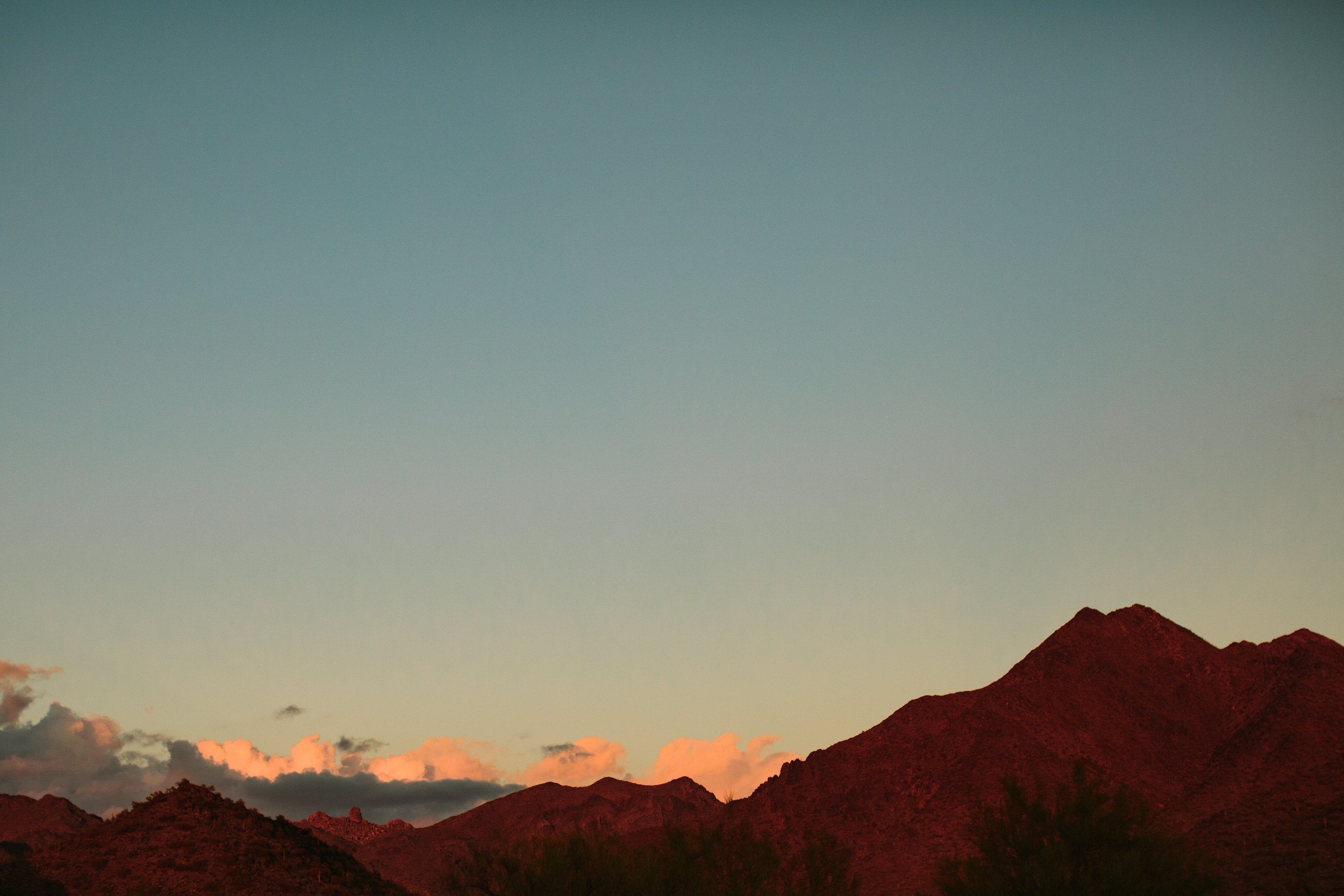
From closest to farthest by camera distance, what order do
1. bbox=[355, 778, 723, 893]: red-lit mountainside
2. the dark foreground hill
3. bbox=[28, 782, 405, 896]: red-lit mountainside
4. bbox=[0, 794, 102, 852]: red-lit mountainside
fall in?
1. bbox=[28, 782, 405, 896]: red-lit mountainside
2. the dark foreground hill
3. bbox=[0, 794, 102, 852]: red-lit mountainside
4. bbox=[355, 778, 723, 893]: red-lit mountainside

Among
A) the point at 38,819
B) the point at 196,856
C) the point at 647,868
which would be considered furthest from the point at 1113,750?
the point at 38,819

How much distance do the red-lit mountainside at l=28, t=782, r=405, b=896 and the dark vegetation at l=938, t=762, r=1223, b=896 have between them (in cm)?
2943

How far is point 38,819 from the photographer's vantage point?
174 m

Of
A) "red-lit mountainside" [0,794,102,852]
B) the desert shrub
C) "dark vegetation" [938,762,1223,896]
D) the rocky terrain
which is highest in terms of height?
"red-lit mountainside" [0,794,102,852]

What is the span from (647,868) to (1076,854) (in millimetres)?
17294

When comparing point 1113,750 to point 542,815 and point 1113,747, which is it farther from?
point 542,815

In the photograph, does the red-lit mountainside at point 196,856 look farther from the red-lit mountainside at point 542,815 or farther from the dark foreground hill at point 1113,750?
the red-lit mountainside at point 542,815

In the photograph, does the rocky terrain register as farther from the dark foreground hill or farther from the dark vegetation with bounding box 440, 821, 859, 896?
the dark vegetation with bounding box 440, 821, 859, 896

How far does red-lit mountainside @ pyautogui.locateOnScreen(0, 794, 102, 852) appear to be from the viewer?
167375 millimetres

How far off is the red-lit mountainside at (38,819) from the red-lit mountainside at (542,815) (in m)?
45.7

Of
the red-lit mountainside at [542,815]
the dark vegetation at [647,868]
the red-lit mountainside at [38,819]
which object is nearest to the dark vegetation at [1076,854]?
the dark vegetation at [647,868]

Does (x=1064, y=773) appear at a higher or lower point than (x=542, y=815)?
lower

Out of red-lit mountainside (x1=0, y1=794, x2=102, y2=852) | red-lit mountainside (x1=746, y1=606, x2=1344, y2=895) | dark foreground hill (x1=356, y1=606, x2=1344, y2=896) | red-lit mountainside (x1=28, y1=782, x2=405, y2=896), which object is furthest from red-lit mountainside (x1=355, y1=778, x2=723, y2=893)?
red-lit mountainside (x1=28, y1=782, x2=405, y2=896)

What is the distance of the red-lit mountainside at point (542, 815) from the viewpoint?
564 feet
